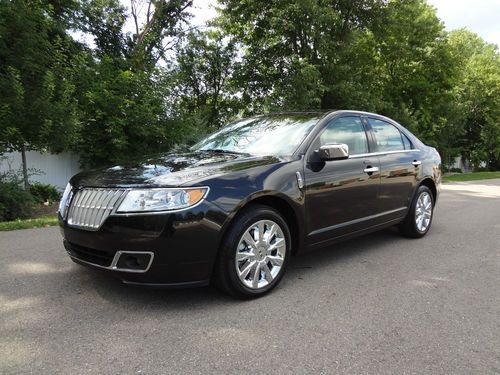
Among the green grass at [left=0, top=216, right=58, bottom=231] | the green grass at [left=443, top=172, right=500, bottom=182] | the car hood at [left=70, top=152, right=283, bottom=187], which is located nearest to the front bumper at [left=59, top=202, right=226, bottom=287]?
the car hood at [left=70, top=152, right=283, bottom=187]

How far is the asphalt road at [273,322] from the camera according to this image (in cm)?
246

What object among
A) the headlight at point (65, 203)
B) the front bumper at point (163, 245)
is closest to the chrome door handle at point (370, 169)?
the front bumper at point (163, 245)

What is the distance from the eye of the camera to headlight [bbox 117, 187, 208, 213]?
299 centimetres

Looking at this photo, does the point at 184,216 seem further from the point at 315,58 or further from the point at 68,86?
the point at 315,58

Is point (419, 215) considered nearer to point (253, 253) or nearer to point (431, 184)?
point (431, 184)

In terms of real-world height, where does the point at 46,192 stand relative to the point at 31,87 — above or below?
below

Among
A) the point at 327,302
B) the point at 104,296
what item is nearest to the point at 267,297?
the point at 327,302

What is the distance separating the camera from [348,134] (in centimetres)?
459

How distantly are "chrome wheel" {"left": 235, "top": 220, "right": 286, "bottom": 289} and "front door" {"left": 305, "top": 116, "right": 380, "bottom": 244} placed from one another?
0.42 metres

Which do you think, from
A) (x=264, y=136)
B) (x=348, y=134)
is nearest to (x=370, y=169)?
(x=348, y=134)

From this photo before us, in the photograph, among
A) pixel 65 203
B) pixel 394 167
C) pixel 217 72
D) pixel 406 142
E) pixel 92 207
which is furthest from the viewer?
pixel 217 72

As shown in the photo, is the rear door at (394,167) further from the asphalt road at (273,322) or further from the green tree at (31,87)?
the green tree at (31,87)

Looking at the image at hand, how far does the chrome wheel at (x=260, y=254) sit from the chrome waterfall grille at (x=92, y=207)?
1.03 metres

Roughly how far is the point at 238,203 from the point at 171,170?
0.64 meters
